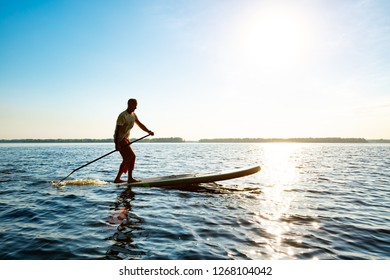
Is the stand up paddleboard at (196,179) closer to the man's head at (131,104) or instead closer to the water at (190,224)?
the water at (190,224)

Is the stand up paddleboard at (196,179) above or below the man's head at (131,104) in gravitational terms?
below

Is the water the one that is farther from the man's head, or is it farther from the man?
the man's head

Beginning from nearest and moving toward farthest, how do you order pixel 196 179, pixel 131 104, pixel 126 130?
pixel 131 104
pixel 126 130
pixel 196 179

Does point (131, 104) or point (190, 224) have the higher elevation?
point (131, 104)

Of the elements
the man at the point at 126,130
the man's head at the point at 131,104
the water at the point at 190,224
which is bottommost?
the water at the point at 190,224

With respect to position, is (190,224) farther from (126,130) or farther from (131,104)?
(131,104)

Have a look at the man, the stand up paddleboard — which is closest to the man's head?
the man

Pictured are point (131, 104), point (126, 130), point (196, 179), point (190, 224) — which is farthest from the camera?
point (196, 179)

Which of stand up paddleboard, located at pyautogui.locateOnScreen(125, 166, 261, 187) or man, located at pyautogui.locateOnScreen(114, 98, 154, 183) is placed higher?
man, located at pyautogui.locateOnScreen(114, 98, 154, 183)

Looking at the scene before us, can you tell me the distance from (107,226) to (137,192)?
12.0ft

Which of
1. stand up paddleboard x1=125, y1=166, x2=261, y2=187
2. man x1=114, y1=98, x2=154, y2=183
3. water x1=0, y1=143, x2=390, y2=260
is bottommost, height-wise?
water x1=0, y1=143, x2=390, y2=260

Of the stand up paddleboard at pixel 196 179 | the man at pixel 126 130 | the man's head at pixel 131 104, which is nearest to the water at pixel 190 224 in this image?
the stand up paddleboard at pixel 196 179

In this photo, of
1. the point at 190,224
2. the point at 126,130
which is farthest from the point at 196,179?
the point at 190,224
